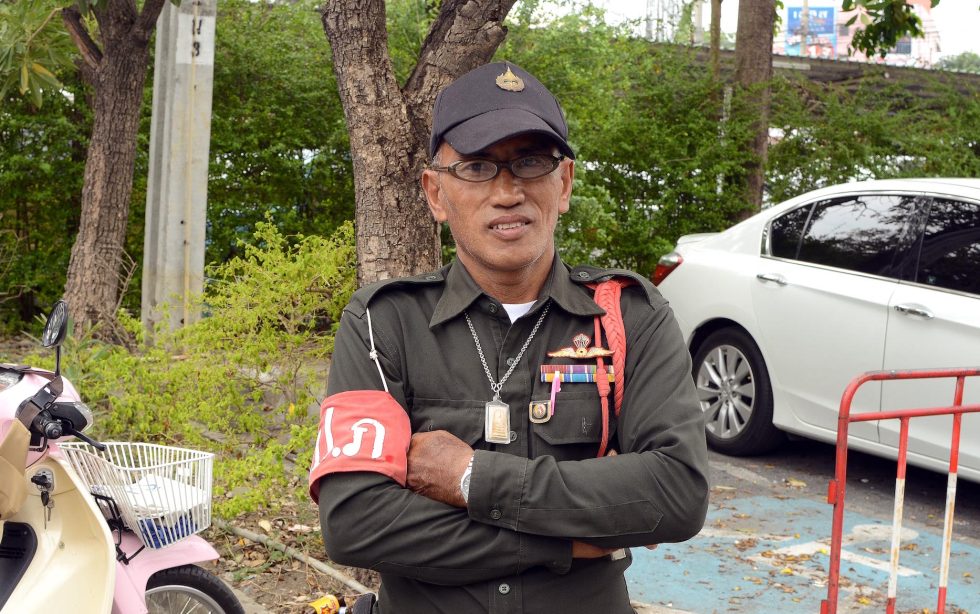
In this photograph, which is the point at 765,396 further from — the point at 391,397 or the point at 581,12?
the point at 581,12

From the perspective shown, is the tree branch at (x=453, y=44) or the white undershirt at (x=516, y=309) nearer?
the white undershirt at (x=516, y=309)

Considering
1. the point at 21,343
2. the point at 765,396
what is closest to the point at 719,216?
the point at 765,396

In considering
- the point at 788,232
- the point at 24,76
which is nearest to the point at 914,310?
the point at 788,232

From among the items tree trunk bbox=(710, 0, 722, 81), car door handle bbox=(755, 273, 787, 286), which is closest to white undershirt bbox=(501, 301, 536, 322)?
car door handle bbox=(755, 273, 787, 286)

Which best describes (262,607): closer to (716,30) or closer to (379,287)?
(379,287)

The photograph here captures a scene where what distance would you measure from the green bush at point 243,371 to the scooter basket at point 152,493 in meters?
1.54

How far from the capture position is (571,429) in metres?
2.11

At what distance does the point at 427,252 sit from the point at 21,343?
6.82m

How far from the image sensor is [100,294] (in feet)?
27.5

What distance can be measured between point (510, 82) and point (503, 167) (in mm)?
177

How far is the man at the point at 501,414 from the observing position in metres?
1.98

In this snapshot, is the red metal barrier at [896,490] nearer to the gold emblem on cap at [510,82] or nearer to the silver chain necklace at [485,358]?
the silver chain necklace at [485,358]

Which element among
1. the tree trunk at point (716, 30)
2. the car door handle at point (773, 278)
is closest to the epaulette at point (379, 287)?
the car door handle at point (773, 278)

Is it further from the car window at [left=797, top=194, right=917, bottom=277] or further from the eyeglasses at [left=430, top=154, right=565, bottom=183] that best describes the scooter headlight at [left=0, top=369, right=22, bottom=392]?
the car window at [left=797, top=194, right=917, bottom=277]
